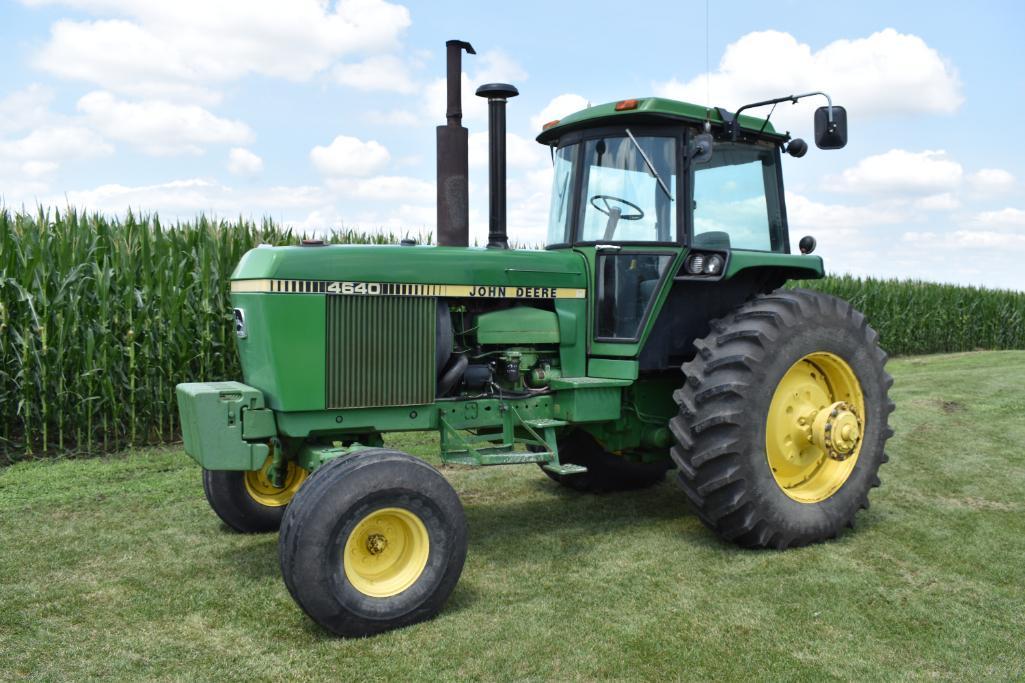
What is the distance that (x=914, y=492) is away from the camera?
6.04m

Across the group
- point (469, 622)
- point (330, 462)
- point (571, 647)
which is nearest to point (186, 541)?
point (330, 462)

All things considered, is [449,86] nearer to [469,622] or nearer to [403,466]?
[403,466]

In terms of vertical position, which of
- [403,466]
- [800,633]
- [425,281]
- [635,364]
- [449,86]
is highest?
[449,86]

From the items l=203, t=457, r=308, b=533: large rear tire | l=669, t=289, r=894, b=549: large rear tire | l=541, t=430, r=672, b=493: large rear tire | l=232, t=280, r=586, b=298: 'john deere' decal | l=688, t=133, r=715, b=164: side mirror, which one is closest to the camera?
l=232, t=280, r=586, b=298: 'john deere' decal

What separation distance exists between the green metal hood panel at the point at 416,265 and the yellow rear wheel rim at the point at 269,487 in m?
1.32

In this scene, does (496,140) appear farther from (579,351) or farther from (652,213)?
(579,351)

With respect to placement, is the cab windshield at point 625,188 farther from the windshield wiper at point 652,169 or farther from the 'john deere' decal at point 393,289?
the 'john deere' decal at point 393,289

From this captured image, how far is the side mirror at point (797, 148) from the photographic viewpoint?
17.9 ft

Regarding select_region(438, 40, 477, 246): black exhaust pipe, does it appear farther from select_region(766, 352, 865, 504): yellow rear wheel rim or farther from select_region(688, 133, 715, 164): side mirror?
select_region(766, 352, 865, 504): yellow rear wheel rim

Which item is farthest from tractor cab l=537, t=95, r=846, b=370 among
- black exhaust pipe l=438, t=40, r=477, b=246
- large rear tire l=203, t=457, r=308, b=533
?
large rear tire l=203, t=457, r=308, b=533

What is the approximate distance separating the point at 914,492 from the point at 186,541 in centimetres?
492

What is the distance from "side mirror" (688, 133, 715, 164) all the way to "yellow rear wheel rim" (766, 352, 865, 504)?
1.30 meters

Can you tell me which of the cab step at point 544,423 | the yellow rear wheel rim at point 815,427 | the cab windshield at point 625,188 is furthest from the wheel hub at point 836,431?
the cab step at point 544,423

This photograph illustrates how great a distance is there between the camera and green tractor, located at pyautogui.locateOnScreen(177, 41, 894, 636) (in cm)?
413
